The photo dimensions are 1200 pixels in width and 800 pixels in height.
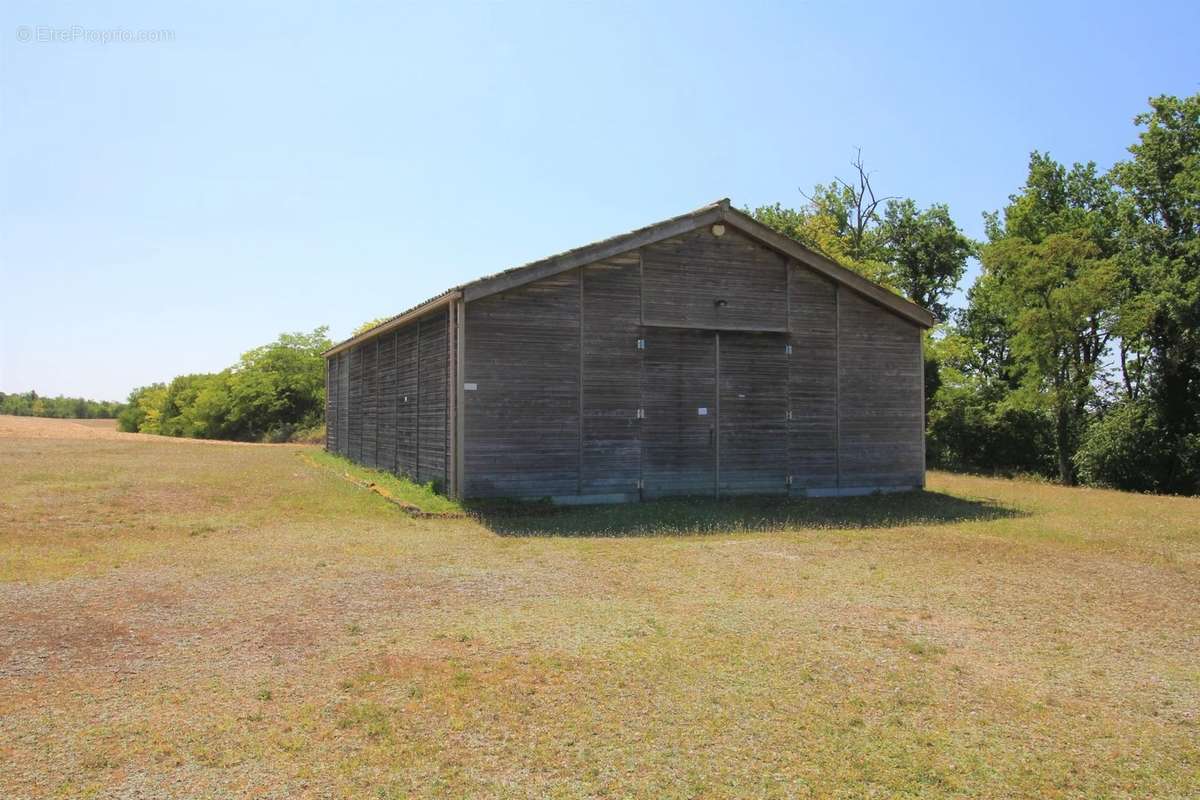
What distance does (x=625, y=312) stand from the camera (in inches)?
641

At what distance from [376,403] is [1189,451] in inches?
860

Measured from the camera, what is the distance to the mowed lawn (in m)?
4.39

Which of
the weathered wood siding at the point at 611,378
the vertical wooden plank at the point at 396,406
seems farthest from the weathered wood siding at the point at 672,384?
the vertical wooden plank at the point at 396,406

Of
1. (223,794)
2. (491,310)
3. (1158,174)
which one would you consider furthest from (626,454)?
(1158,174)

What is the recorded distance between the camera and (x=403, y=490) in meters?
17.3

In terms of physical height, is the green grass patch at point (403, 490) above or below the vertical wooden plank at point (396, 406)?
below

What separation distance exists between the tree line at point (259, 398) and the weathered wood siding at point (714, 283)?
3084 cm

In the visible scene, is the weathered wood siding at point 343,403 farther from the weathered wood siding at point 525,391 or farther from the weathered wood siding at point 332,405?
the weathered wood siding at point 525,391

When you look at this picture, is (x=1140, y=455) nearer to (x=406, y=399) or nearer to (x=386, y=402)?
(x=406, y=399)

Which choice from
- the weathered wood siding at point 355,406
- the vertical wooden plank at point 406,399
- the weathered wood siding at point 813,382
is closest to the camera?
the weathered wood siding at point 813,382

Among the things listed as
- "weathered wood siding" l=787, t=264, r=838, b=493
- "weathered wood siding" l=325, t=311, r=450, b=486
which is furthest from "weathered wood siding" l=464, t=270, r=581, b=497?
"weathered wood siding" l=787, t=264, r=838, b=493

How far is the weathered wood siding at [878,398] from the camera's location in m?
18.2

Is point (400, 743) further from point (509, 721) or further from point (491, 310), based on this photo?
point (491, 310)

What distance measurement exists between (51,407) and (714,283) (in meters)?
104
